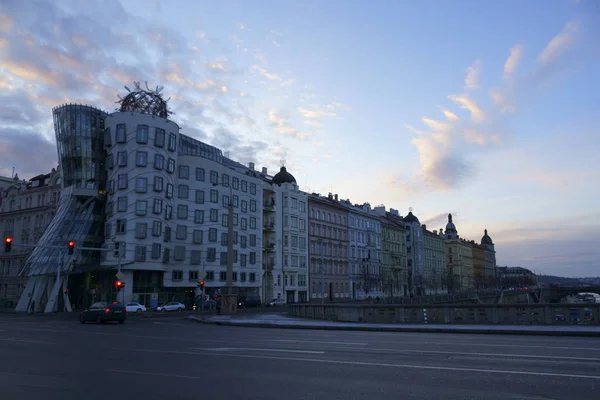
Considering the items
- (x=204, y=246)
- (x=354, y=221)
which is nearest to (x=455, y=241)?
(x=354, y=221)

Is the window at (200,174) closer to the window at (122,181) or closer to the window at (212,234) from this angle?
the window at (212,234)

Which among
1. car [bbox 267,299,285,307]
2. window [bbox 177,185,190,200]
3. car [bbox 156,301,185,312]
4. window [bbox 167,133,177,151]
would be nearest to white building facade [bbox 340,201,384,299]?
car [bbox 267,299,285,307]

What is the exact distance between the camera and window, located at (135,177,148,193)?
62.1 m

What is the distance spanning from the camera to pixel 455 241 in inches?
6161

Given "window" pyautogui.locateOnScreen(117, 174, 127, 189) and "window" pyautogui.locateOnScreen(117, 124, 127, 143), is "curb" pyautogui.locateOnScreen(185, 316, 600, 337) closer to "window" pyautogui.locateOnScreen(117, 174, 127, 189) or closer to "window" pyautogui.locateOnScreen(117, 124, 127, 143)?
"window" pyautogui.locateOnScreen(117, 174, 127, 189)

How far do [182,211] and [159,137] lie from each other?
1086 cm

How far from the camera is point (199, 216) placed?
7056 cm

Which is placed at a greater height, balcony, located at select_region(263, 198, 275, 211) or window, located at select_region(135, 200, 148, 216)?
balcony, located at select_region(263, 198, 275, 211)

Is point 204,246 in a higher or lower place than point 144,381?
higher

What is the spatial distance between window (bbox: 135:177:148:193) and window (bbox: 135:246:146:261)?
23.5 feet

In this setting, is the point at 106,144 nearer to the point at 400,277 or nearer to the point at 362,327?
the point at 362,327

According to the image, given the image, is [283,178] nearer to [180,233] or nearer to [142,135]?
[180,233]

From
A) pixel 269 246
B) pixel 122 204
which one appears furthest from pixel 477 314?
pixel 269 246

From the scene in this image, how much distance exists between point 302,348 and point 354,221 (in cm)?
8341
